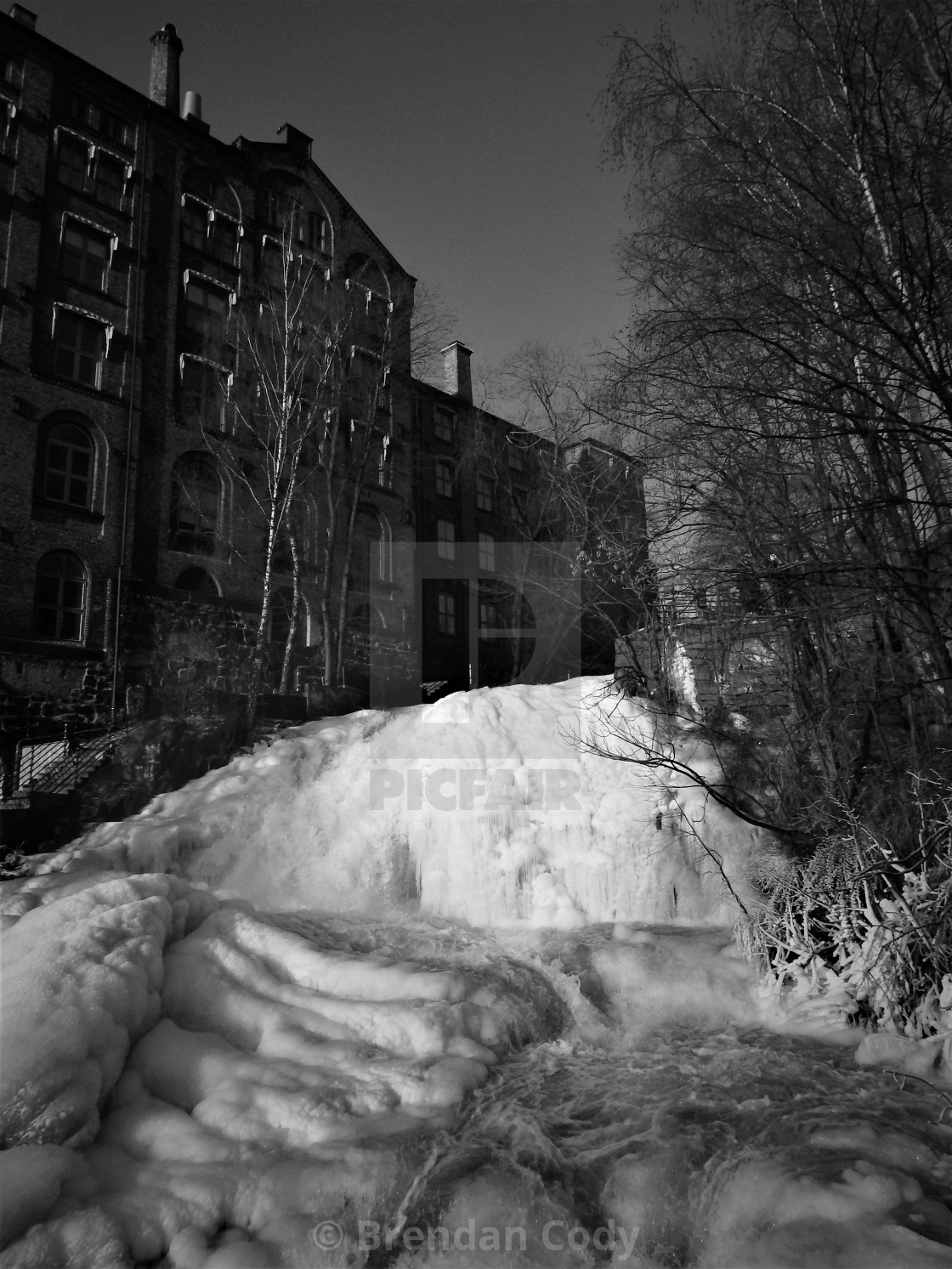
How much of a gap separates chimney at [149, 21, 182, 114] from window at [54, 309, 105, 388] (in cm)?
817

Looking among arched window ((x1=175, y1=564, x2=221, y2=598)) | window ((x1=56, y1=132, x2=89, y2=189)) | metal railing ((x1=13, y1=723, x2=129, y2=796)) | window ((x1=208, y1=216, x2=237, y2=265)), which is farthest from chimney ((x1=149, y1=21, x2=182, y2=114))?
metal railing ((x1=13, y1=723, x2=129, y2=796))

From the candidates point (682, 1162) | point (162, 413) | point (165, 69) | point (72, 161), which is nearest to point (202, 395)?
Answer: point (162, 413)

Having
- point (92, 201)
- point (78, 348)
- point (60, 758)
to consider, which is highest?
point (92, 201)

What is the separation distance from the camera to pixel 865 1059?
473 centimetres

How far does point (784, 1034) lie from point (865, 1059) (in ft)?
2.16

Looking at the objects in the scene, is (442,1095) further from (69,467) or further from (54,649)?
(69,467)

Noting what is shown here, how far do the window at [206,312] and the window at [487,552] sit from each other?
1068cm

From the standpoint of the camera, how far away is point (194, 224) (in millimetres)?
19781

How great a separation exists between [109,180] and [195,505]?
850 cm

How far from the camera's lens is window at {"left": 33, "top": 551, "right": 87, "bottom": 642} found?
15.4 metres

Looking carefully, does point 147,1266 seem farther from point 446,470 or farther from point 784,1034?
point 446,470

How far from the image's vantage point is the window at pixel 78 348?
54.9 ft

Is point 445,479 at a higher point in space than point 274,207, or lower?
lower

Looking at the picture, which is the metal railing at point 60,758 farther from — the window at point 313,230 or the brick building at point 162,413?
the window at point 313,230
